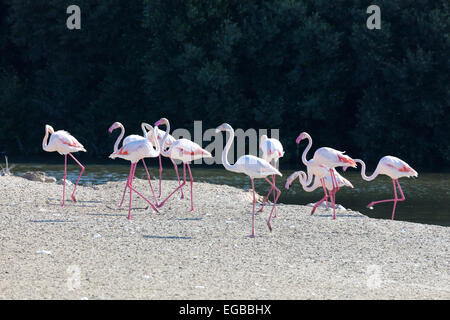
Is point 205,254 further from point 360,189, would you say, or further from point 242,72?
point 242,72

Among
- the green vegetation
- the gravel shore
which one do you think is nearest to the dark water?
the gravel shore

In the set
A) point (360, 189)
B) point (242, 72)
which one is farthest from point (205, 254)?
point (242, 72)

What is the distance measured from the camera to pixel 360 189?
58.1ft

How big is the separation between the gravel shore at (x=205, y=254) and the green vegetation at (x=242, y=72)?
13004 millimetres

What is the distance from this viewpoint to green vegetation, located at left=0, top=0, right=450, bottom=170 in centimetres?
2391

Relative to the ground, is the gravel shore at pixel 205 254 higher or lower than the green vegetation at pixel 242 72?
lower

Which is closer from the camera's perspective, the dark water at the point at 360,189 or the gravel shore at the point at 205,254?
the gravel shore at the point at 205,254

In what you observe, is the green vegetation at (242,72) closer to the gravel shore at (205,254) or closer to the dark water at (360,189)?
the dark water at (360,189)

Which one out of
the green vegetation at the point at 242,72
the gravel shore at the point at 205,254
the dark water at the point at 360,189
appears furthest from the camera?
the green vegetation at the point at 242,72

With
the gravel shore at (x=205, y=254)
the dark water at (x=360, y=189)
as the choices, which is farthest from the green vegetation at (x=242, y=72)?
the gravel shore at (x=205, y=254)

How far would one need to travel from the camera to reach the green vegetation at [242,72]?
23.9 m

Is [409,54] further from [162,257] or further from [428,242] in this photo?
[162,257]

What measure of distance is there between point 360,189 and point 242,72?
10.9 meters
